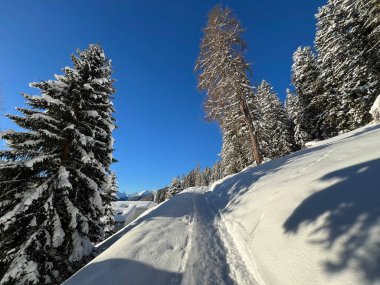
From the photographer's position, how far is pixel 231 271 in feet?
15.3

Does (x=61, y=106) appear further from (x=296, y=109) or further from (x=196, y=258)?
(x=296, y=109)

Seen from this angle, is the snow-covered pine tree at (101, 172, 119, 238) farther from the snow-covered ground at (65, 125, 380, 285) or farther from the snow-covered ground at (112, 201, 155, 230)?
the snow-covered ground at (112, 201, 155, 230)

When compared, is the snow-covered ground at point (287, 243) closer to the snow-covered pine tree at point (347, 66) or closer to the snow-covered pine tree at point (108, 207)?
the snow-covered pine tree at point (108, 207)

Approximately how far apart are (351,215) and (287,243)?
1.26m

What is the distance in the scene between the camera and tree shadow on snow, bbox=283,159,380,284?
310cm

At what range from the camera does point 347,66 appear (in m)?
24.2

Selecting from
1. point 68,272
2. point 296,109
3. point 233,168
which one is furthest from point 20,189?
point 296,109

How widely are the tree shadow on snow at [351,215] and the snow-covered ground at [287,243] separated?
0.01 metres

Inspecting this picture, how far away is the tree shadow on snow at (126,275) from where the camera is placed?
4.22 m

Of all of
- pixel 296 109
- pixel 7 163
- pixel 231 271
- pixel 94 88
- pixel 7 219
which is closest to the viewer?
pixel 231 271

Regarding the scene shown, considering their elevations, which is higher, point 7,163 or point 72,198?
point 7,163

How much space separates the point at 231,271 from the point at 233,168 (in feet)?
113

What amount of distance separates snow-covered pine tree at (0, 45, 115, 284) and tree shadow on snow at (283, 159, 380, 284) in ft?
25.7

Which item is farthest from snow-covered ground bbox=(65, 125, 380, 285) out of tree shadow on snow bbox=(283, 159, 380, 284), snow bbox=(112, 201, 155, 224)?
snow bbox=(112, 201, 155, 224)
